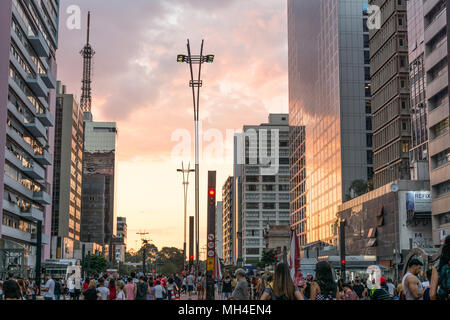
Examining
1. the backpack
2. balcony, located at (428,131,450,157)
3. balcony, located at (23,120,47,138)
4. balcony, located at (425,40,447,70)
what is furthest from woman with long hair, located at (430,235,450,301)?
balcony, located at (23,120,47,138)

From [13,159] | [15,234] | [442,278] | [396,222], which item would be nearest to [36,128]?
[13,159]

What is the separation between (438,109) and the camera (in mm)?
73688

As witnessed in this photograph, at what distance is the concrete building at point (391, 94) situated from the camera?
3583 inches

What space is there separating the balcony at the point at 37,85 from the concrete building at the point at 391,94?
153 feet

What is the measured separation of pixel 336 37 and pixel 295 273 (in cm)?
10365

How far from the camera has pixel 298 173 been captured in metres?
156

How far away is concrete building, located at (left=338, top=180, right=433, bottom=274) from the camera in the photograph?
79562 mm

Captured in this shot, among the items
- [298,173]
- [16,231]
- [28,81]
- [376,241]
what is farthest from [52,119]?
[298,173]

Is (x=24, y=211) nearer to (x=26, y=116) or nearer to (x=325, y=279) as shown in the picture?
(x=26, y=116)

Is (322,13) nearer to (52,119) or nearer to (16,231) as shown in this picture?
(52,119)

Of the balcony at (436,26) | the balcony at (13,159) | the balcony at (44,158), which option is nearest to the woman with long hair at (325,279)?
the balcony at (13,159)

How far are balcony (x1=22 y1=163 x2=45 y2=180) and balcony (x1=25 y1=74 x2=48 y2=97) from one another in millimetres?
9008

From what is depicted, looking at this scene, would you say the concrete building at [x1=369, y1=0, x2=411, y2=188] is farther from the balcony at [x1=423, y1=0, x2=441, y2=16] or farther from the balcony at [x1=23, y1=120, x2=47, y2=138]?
the balcony at [x1=23, y1=120, x2=47, y2=138]
